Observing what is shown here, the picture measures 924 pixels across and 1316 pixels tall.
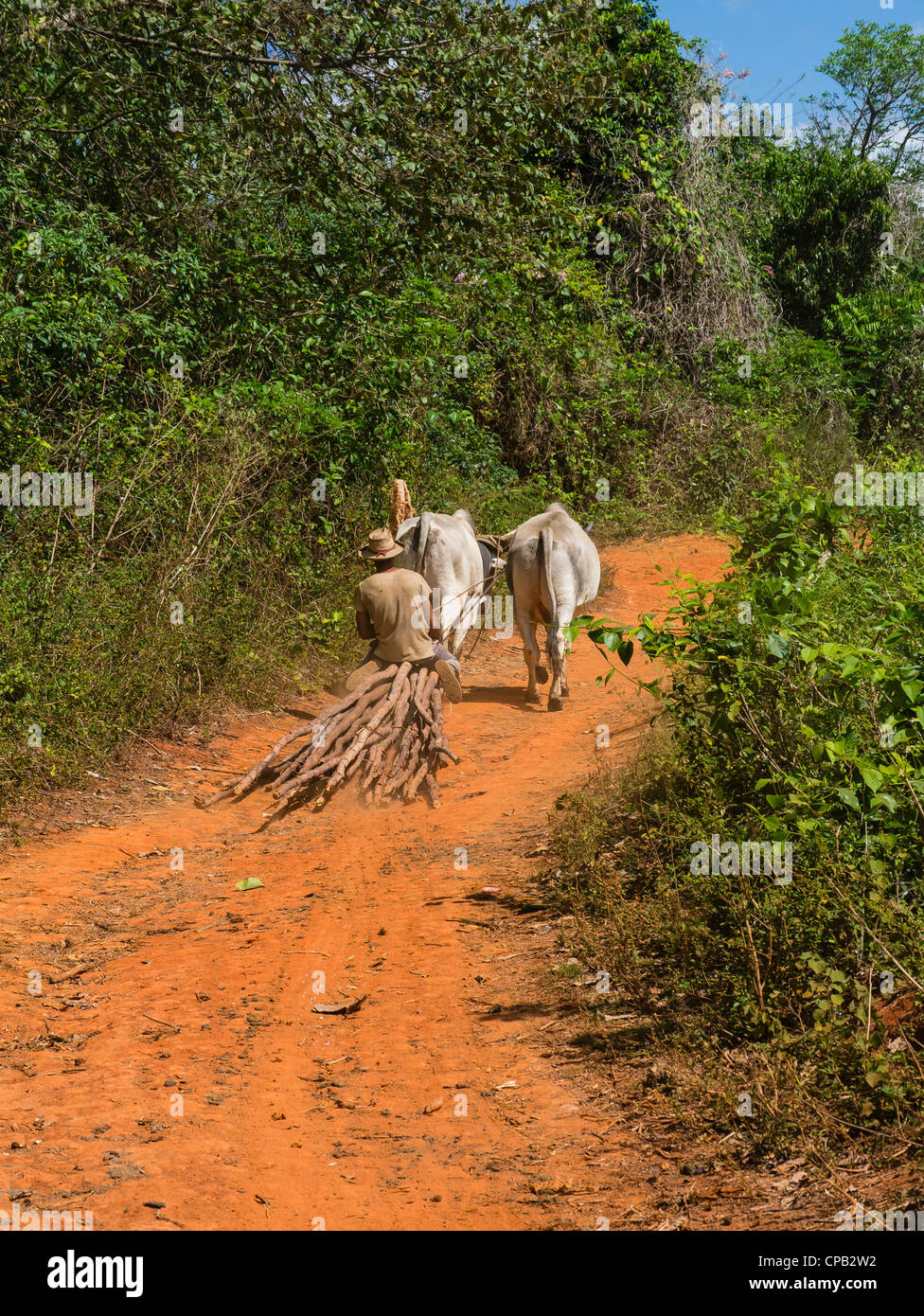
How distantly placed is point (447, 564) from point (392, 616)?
5.66 feet

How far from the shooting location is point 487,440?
607 inches

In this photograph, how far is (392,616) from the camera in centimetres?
866

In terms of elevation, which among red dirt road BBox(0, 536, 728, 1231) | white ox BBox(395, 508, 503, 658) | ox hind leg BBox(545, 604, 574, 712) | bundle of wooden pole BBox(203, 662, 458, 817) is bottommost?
red dirt road BBox(0, 536, 728, 1231)

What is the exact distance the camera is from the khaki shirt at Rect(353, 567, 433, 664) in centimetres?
863

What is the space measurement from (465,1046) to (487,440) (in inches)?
458

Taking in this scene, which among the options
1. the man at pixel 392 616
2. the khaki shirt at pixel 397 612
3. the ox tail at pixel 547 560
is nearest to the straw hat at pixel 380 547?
the man at pixel 392 616

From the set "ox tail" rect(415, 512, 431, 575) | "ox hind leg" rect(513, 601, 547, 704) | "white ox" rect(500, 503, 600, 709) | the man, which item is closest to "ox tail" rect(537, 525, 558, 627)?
"white ox" rect(500, 503, 600, 709)

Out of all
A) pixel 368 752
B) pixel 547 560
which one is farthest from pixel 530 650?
pixel 368 752

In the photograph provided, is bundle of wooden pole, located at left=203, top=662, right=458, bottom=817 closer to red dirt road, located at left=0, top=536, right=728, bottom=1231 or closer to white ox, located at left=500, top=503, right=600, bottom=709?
red dirt road, located at left=0, top=536, right=728, bottom=1231

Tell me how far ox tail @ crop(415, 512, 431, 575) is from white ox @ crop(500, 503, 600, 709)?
2.52 ft

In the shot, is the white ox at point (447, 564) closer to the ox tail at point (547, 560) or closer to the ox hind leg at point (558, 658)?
the ox tail at point (547, 560)

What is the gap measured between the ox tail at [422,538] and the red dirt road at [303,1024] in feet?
7.56
